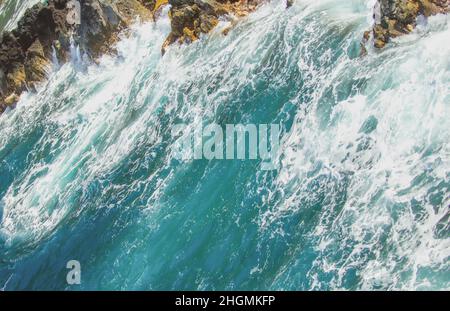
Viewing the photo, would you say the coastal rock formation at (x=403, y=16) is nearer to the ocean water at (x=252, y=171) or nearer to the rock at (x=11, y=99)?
the ocean water at (x=252, y=171)

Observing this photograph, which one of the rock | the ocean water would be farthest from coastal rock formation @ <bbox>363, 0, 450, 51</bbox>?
the rock

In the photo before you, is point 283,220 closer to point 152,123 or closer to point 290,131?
point 290,131
